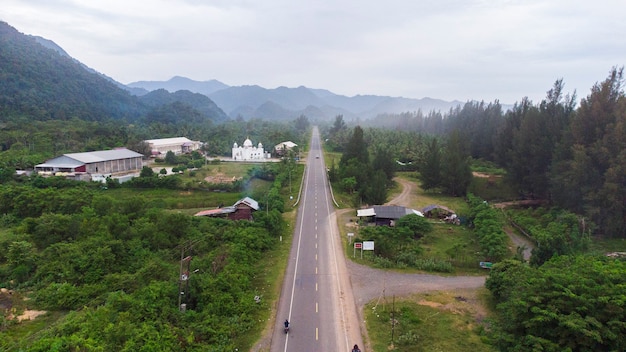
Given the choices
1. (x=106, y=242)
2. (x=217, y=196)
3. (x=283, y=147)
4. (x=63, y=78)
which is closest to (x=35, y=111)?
(x=63, y=78)

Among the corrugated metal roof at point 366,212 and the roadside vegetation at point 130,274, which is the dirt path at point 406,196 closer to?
the corrugated metal roof at point 366,212

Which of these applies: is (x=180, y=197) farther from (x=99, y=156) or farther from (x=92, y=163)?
(x=99, y=156)

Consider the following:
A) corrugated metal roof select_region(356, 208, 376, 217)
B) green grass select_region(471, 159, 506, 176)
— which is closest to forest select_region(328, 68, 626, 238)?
green grass select_region(471, 159, 506, 176)

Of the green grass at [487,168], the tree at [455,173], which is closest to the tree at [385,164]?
the tree at [455,173]

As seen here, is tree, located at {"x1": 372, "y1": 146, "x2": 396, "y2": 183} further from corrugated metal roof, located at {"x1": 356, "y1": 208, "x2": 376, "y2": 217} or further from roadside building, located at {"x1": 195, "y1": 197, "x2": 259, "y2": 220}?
roadside building, located at {"x1": 195, "y1": 197, "x2": 259, "y2": 220}

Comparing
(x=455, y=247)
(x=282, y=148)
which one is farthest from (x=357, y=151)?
(x=455, y=247)

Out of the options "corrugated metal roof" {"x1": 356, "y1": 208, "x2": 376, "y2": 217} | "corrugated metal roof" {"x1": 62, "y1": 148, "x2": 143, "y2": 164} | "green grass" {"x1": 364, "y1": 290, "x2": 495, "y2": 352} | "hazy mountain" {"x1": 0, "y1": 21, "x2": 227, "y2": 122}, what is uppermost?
"hazy mountain" {"x1": 0, "y1": 21, "x2": 227, "y2": 122}
